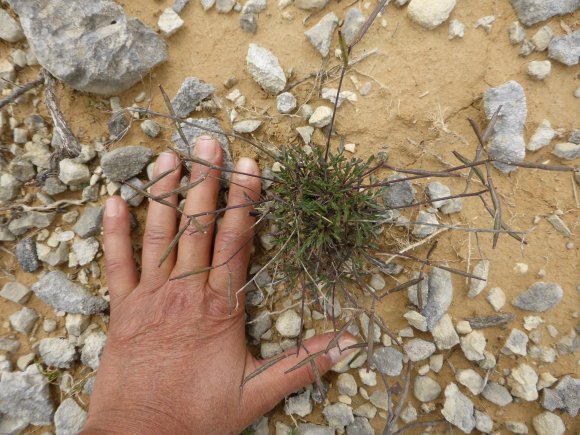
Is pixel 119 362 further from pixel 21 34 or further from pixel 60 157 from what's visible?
pixel 21 34

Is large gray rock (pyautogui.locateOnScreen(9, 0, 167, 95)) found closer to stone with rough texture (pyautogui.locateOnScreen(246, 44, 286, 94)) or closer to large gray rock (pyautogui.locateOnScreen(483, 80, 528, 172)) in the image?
stone with rough texture (pyautogui.locateOnScreen(246, 44, 286, 94))

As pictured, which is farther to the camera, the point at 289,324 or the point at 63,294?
the point at 63,294

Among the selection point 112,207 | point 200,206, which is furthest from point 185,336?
point 112,207

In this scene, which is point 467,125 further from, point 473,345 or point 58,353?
point 58,353

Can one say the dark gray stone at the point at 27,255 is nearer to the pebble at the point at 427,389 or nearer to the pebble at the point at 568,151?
the pebble at the point at 427,389

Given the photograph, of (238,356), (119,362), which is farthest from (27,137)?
(238,356)

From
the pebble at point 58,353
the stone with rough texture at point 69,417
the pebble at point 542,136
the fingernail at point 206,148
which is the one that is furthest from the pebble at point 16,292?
the pebble at point 542,136

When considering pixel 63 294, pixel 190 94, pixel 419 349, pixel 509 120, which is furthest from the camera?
pixel 63 294

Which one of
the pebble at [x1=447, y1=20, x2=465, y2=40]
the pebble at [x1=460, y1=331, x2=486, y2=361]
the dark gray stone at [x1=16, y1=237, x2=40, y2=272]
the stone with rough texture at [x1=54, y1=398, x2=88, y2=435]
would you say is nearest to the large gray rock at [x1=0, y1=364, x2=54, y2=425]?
the stone with rough texture at [x1=54, y1=398, x2=88, y2=435]
